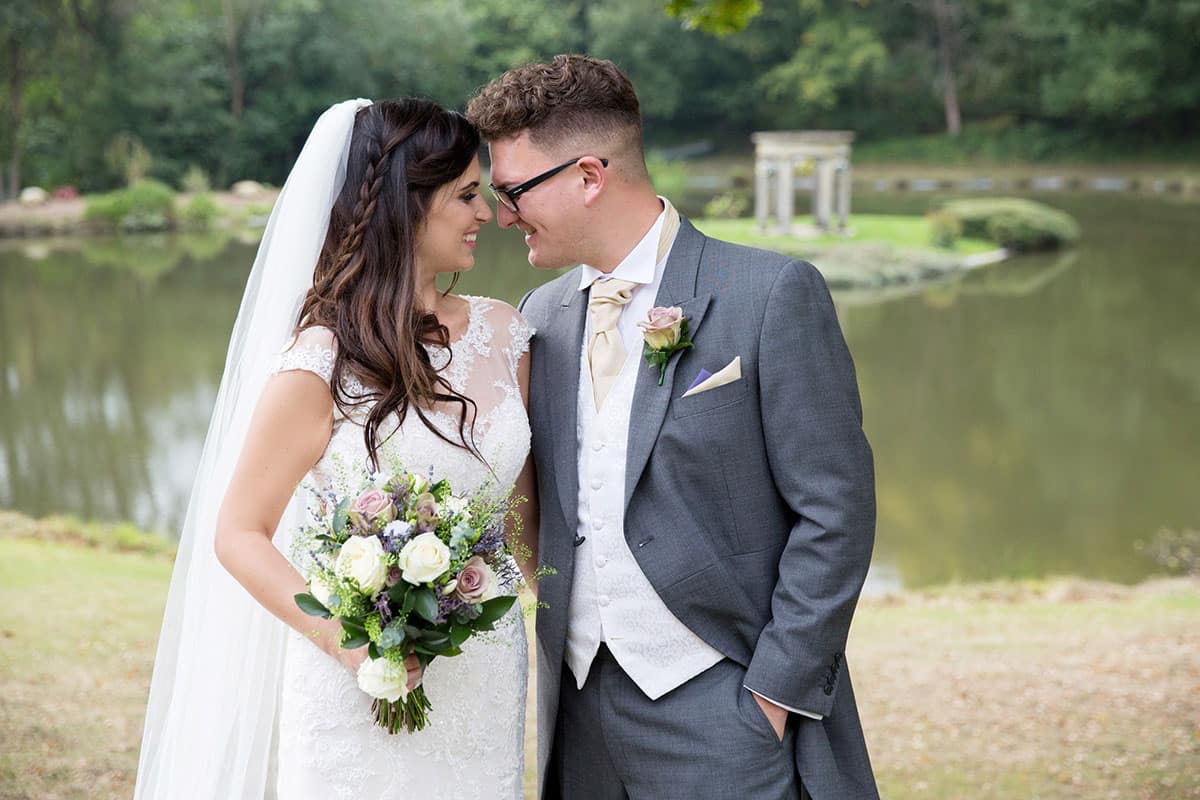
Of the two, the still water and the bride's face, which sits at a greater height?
the bride's face

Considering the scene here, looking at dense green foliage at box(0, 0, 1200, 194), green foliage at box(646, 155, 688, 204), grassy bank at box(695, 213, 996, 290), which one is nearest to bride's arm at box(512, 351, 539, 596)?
grassy bank at box(695, 213, 996, 290)

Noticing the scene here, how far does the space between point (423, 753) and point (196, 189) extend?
29378mm

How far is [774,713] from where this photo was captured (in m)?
2.28

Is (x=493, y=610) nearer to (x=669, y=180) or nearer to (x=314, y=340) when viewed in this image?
(x=314, y=340)

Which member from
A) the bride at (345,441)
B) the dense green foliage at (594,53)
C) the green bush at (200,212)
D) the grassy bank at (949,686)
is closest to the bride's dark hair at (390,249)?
the bride at (345,441)

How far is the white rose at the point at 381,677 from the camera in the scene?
2.04 m

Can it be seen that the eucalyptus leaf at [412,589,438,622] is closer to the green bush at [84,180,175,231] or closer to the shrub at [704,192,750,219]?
the shrub at [704,192,750,219]

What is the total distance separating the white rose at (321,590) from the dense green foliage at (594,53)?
28608 millimetres

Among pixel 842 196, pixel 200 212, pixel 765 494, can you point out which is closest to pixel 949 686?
pixel 765 494

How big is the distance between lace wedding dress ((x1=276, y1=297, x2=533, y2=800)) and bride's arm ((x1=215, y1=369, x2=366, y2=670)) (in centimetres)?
6

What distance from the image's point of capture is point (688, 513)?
230 centimetres

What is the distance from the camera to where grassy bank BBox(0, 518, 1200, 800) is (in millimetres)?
4160

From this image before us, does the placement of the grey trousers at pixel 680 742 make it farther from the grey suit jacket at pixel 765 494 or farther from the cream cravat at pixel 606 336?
the cream cravat at pixel 606 336

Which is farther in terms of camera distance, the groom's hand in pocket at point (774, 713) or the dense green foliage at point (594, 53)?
the dense green foliage at point (594, 53)
